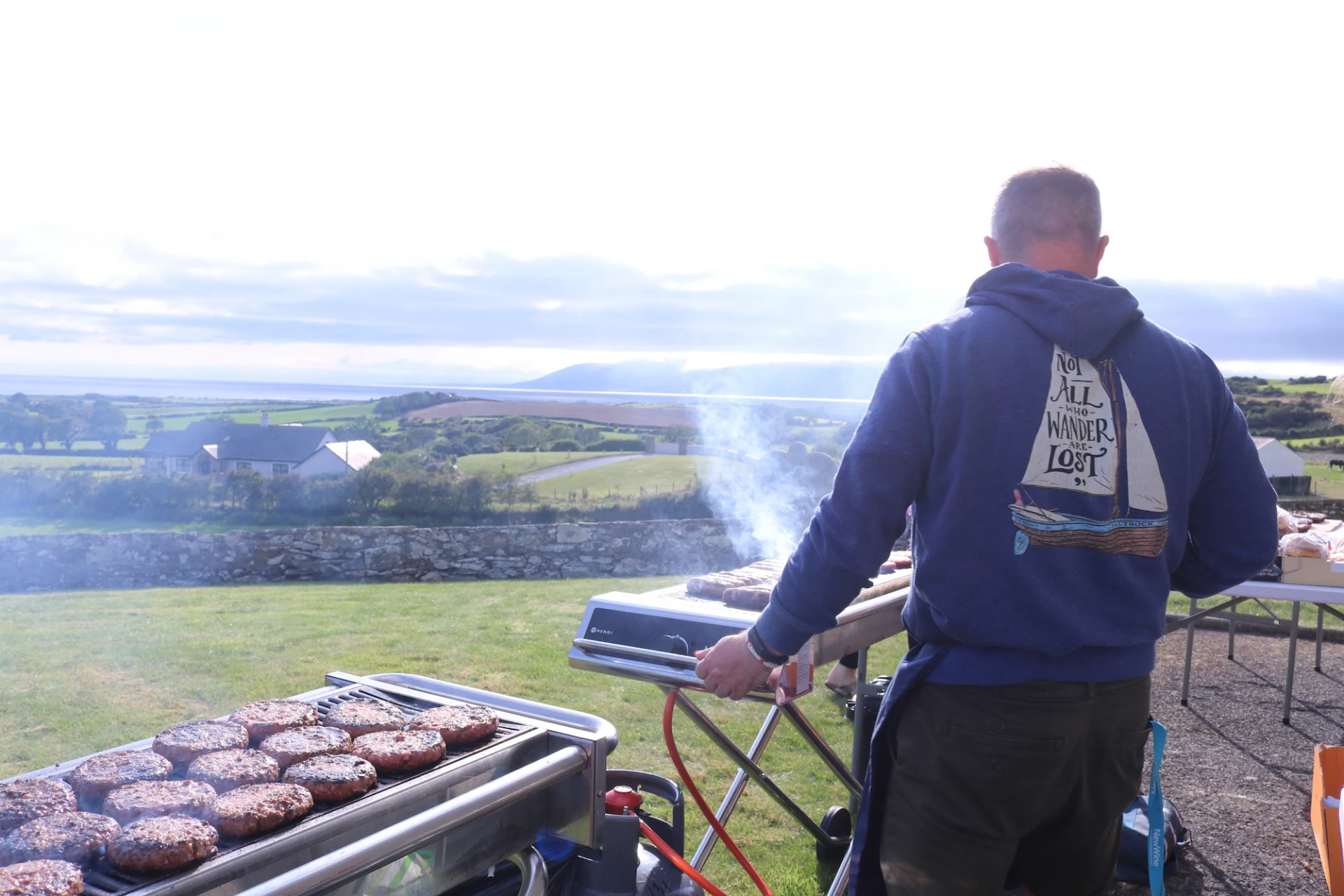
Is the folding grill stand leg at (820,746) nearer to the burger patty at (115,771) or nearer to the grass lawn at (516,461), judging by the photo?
the burger patty at (115,771)

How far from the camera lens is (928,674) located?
1720 millimetres

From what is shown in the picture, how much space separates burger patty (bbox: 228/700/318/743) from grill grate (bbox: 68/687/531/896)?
0.06 meters

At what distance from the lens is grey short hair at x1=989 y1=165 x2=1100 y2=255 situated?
1.83 metres

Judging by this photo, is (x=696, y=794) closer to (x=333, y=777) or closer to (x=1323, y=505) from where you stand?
(x=333, y=777)

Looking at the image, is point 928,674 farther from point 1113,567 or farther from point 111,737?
point 111,737

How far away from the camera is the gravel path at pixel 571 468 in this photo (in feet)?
57.0

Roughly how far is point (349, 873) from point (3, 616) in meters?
11.3

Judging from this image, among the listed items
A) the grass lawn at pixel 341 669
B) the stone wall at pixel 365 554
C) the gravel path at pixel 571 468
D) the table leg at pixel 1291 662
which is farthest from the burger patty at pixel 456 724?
the gravel path at pixel 571 468

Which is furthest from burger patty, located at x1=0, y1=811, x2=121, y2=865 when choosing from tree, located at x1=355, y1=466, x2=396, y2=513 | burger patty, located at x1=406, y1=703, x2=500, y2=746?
tree, located at x1=355, y1=466, x2=396, y2=513

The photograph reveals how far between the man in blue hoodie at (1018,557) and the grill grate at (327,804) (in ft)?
2.57

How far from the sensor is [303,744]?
1.95 m

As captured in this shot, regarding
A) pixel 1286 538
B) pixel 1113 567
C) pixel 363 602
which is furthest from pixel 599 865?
pixel 363 602

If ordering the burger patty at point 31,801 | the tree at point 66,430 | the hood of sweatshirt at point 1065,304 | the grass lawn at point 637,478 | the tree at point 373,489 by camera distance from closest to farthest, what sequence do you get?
the burger patty at point 31,801
the hood of sweatshirt at point 1065,304
the grass lawn at point 637,478
the tree at point 373,489
the tree at point 66,430

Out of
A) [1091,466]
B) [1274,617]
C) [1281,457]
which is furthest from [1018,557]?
[1281,457]
